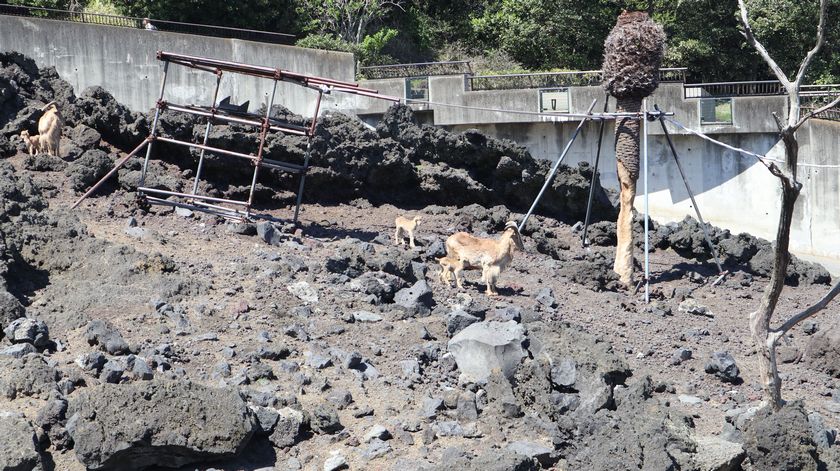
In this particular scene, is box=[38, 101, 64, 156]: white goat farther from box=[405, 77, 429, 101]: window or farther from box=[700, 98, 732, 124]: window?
box=[700, 98, 732, 124]: window

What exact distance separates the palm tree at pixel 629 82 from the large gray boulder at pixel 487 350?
219 inches

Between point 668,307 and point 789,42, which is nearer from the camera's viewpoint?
point 668,307

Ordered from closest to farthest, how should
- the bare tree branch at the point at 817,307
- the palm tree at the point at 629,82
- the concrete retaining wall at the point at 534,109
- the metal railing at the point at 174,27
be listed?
the bare tree branch at the point at 817,307, the palm tree at the point at 629,82, the concrete retaining wall at the point at 534,109, the metal railing at the point at 174,27

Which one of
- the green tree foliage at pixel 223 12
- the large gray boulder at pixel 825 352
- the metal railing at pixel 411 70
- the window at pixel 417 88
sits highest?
the green tree foliage at pixel 223 12

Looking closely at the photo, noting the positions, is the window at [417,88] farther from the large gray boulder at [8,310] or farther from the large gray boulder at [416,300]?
the large gray boulder at [8,310]

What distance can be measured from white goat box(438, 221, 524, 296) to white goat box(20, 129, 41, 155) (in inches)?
310

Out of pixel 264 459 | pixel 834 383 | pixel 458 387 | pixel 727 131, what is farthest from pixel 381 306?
pixel 727 131

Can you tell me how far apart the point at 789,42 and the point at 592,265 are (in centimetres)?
1232

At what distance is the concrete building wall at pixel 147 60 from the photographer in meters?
21.7

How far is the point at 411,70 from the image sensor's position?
25.3m

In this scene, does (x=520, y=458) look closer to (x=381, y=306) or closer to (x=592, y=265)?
(x=381, y=306)

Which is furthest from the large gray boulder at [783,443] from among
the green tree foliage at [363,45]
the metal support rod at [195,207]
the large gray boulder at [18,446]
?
the green tree foliage at [363,45]

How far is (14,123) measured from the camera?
62.9 feet

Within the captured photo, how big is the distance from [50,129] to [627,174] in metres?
9.76
